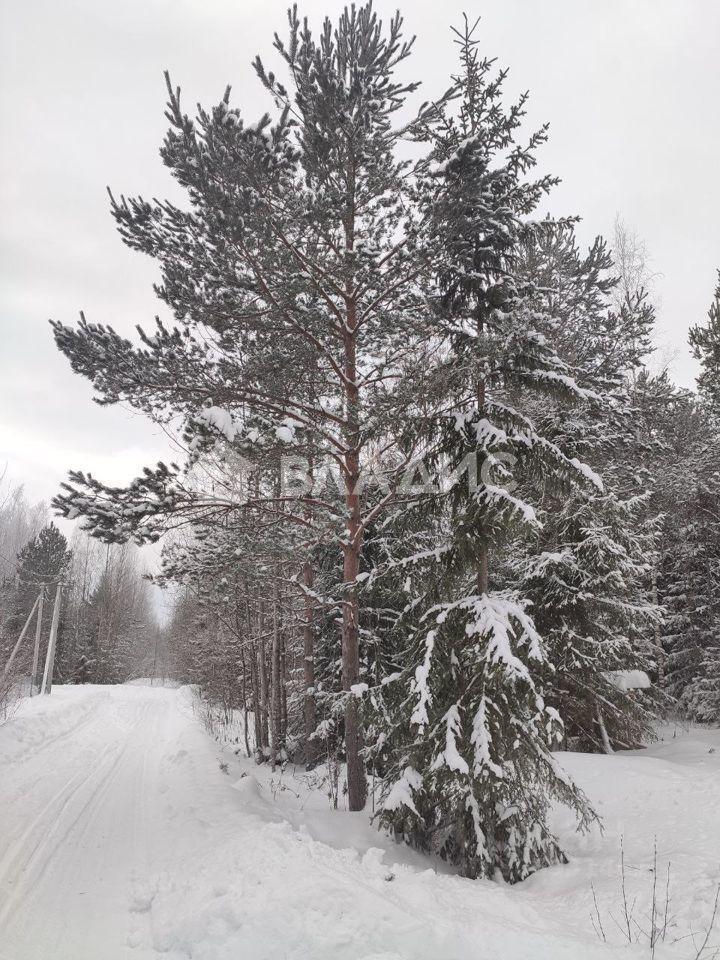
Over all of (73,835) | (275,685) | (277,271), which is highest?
(277,271)

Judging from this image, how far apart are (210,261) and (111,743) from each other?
13.0 metres

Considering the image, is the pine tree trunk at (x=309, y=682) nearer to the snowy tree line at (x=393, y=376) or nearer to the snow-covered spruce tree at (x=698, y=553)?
the snowy tree line at (x=393, y=376)

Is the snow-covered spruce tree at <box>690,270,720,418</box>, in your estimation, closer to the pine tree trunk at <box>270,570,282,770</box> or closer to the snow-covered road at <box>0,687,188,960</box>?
the pine tree trunk at <box>270,570,282,770</box>

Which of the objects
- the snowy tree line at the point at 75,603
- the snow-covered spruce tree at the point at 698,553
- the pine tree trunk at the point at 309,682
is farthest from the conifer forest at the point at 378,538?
the snowy tree line at the point at 75,603

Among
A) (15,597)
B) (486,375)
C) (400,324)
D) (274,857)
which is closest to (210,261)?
→ (400,324)

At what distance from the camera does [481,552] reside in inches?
261

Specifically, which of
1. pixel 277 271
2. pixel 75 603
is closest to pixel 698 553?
pixel 277 271

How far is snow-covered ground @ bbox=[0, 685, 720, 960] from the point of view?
13.2ft

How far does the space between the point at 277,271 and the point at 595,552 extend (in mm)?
8694

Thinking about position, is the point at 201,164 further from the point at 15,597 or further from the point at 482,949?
the point at 15,597

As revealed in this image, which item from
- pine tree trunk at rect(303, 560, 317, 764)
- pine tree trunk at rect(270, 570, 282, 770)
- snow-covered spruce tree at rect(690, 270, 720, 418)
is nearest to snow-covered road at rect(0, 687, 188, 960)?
pine tree trunk at rect(270, 570, 282, 770)

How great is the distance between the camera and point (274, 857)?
17.4ft

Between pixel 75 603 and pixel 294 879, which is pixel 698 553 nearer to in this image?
pixel 294 879

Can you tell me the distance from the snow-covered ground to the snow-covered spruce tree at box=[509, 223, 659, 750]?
191cm
